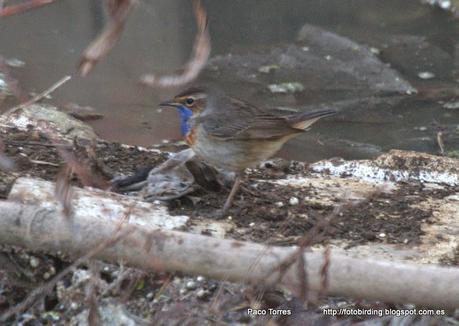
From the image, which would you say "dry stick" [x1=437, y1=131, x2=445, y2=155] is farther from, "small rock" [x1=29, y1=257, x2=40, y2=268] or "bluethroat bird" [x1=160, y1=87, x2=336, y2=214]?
"small rock" [x1=29, y1=257, x2=40, y2=268]

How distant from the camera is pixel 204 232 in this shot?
4.85 m

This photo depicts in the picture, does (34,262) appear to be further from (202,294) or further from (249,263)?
(249,263)

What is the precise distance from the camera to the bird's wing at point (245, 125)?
584cm

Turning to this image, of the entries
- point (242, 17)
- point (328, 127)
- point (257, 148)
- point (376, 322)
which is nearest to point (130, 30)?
point (242, 17)

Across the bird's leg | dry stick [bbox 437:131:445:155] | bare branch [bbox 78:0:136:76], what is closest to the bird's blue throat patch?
the bird's leg

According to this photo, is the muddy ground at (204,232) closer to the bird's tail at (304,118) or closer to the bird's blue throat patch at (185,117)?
the bird's blue throat patch at (185,117)

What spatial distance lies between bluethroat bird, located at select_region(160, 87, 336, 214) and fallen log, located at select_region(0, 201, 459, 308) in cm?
178

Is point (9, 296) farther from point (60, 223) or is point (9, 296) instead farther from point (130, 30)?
point (130, 30)

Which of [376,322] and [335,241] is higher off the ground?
[335,241]

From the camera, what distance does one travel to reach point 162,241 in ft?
12.4

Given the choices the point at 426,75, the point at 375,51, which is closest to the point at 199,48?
the point at 426,75

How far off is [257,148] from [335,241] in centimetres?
111

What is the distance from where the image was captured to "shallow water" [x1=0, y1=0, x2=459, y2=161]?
8453 millimetres

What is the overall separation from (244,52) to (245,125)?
452 centimetres
